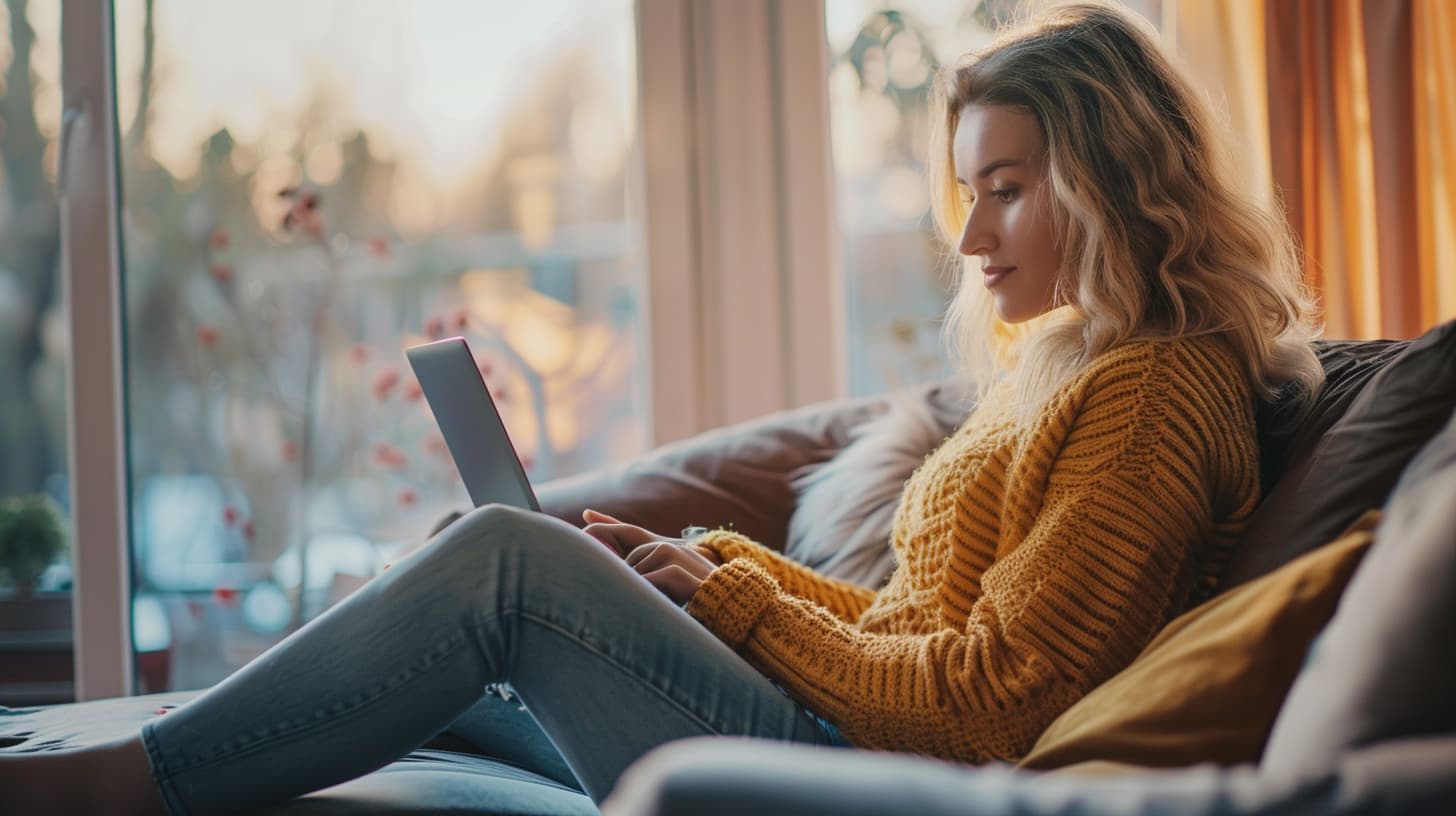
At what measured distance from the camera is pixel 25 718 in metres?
1.57

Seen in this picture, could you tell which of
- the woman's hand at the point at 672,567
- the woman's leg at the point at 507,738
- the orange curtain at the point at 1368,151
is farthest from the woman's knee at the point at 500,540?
the orange curtain at the point at 1368,151

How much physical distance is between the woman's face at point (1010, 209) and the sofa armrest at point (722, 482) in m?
0.58

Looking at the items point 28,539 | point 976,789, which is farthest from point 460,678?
point 28,539

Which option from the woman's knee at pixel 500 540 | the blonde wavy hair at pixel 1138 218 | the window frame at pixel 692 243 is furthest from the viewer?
the window frame at pixel 692 243

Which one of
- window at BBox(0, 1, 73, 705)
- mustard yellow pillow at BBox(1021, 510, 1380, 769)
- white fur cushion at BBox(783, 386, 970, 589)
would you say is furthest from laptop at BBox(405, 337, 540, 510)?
window at BBox(0, 1, 73, 705)

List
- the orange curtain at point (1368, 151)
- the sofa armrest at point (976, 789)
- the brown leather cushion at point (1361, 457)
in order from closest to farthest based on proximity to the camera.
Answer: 1. the sofa armrest at point (976, 789)
2. the brown leather cushion at point (1361, 457)
3. the orange curtain at point (1368, 151)

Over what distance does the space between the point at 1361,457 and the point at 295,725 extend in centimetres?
98

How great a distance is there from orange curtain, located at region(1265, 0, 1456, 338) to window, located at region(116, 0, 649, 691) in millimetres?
1309

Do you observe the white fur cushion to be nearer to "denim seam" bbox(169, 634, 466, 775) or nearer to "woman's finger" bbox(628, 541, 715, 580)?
"woman's finger" bbox(628, 541, 715, 580)

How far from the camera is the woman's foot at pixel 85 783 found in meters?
1.12

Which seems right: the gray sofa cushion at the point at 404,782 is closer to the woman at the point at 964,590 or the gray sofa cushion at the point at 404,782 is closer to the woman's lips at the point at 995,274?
the woman at the point at 964,590

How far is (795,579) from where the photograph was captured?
1.51 metres

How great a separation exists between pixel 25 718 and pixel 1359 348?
167cm

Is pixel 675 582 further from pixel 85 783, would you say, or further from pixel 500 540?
pixel 85 783
